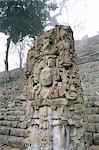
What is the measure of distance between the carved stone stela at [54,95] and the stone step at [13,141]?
1834mm

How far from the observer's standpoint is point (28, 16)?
16906 mm

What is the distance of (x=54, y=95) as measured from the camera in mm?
3723

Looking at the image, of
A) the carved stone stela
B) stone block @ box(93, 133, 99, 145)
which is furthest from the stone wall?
the carved stone stela

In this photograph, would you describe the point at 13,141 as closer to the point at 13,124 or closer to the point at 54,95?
the point at 13,124

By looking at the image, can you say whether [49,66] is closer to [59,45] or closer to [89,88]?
[59,45]

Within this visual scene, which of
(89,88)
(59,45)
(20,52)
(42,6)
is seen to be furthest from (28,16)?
(59,45)

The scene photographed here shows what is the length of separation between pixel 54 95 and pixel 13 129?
297 centimetres

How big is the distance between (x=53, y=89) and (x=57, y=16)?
25235mm

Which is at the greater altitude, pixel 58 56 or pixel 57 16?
pixel 57 16

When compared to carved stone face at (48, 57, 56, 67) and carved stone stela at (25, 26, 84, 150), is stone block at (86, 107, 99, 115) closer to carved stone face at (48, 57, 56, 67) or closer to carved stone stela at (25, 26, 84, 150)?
carved stone stela at (25, 26, 84, 150)

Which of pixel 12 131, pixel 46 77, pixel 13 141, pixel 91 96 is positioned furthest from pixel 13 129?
pixel 46 77

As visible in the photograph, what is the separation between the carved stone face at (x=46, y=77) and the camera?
384cm

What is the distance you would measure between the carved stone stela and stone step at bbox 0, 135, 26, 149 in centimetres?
183

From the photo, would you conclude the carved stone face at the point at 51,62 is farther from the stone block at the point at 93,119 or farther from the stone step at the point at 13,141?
the stone step at the point at 13,141
